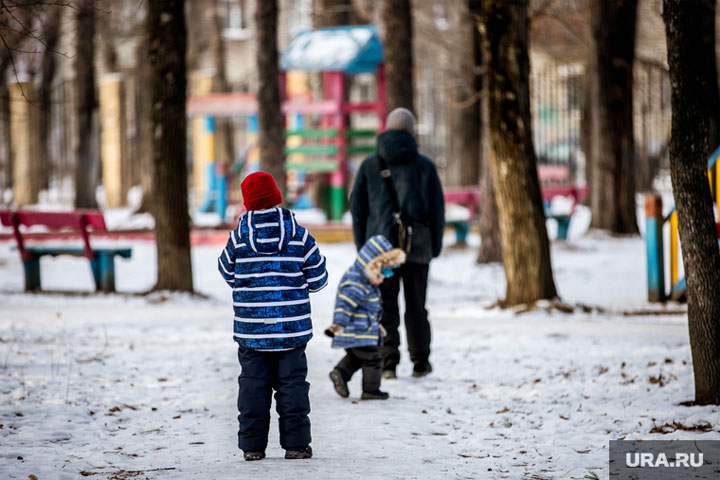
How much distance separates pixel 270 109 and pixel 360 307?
11.1 metres

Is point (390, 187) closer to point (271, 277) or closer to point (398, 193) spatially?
point (398, 193)

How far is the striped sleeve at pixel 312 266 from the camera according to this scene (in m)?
5.38

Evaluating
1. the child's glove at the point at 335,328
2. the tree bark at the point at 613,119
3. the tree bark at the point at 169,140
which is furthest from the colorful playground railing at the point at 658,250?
the tree bark at the point at 613,119

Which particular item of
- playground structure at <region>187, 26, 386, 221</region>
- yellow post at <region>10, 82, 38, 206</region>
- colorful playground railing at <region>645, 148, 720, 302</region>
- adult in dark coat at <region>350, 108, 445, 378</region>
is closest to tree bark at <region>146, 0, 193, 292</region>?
adult in dark coat at <region>350, 108, 445, 378</region>

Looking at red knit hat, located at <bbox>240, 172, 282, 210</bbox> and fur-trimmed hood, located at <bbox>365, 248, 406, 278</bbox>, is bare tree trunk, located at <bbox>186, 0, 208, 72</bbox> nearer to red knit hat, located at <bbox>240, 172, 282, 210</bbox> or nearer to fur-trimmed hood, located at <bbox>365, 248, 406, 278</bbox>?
fur-trimmed hood, located at <bbox>365, 248, 406, 278</bbox>

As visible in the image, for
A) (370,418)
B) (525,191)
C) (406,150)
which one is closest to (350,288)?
(370,418)

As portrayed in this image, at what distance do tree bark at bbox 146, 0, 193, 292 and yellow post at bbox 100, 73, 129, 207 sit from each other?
17.0m

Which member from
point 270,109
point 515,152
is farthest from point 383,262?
point 270,109

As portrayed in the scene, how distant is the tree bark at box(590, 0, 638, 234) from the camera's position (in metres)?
18.7

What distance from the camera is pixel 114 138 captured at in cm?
2961

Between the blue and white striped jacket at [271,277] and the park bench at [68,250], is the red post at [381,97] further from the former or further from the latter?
the blue and white striped jacket at [271,277]

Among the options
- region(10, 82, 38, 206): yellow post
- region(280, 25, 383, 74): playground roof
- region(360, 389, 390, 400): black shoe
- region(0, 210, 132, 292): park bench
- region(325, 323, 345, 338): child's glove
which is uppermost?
region(280, 25, 383, 74): playground roof

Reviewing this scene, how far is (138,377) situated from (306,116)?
19.5m

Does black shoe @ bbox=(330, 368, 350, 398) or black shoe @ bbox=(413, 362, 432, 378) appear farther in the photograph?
black shoe @ bbox=(413, 362, 432, 378)
